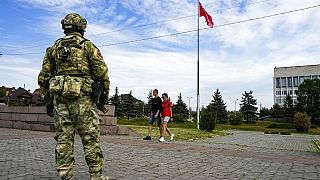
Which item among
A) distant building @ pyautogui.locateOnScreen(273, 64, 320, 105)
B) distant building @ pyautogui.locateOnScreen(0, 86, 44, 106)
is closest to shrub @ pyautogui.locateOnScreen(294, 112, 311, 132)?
distant building @ pyautogui.locateOnScreen(0, 86, 44, 106)

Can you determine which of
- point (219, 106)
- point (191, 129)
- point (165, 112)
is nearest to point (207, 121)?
point (191, 129)

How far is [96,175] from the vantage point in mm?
3756

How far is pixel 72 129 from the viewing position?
3746 mm

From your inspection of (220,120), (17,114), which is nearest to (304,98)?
(220,120)

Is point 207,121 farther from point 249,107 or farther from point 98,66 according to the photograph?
point 249,107

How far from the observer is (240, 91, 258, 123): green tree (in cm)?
6844

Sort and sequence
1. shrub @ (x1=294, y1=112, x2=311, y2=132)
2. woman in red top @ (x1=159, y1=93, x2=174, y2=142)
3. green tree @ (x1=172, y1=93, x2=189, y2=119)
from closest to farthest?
1. woman in red top @ (x1=159, y1=93, x2=174, y2=142)
2. shrub @ (x1=294, y1=112, x2=311, y2=132)
3. green tree @ (x1=172, y1=93, x2=189, y2=119)

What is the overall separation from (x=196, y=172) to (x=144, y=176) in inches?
36.4

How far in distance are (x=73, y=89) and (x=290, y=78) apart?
102531 mm

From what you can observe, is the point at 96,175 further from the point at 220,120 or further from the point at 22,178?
the point at 220,120

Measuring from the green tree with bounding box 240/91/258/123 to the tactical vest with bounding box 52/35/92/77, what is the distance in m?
66.7

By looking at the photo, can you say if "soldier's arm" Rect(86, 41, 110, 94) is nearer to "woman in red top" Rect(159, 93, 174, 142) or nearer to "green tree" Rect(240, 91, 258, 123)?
"woman in red top" Rect(159, 93, 174, 142)

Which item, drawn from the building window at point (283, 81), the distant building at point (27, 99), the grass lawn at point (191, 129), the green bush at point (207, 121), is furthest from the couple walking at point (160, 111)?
the building window at point (283, 81)

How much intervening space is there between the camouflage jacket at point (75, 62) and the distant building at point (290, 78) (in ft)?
319
